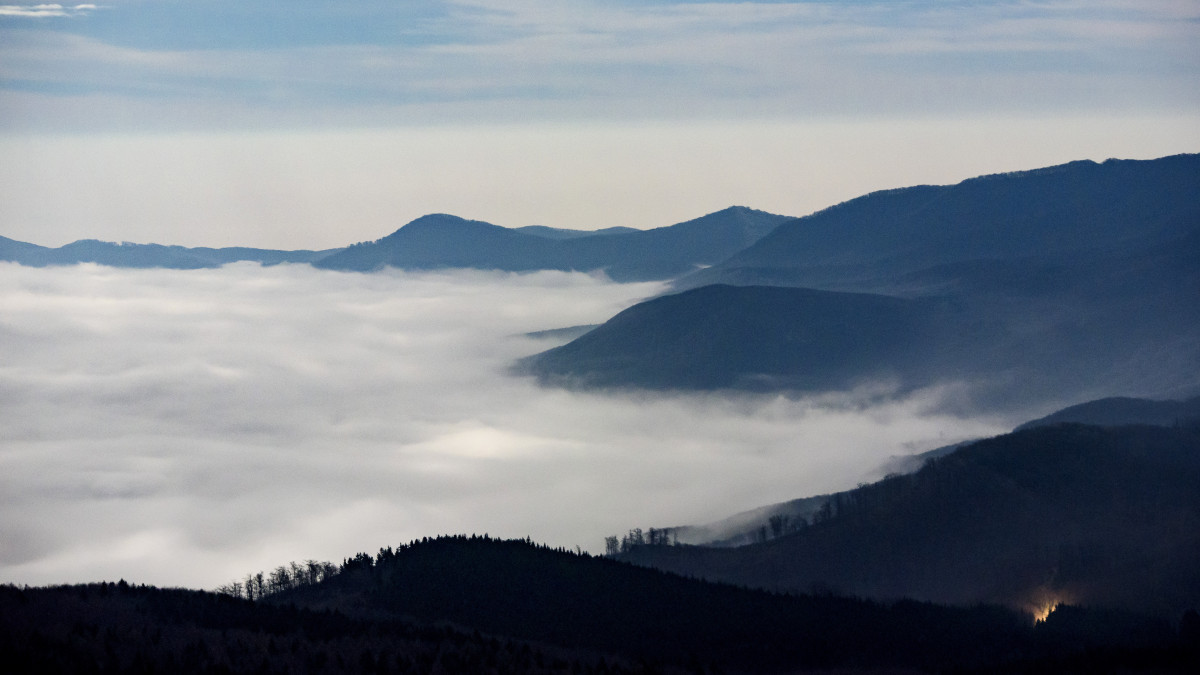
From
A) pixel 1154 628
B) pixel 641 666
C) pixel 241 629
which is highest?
pixel 241 629

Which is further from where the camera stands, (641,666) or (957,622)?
(957,622)

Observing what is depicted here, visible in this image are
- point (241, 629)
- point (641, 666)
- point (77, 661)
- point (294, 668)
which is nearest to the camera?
point (77, 661)

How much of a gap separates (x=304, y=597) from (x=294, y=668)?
5173cm

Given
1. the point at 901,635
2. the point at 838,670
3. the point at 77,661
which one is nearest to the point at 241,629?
the point at 77,661

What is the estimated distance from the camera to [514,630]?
167250 millimetres

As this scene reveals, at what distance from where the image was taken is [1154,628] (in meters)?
196

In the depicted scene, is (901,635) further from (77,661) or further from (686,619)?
(77,661)

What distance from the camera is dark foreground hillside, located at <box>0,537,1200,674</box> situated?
4929 inches

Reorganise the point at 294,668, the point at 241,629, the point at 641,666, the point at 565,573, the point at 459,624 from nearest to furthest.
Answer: the point at 294,668 < the point at 241,629 < the point at 641,666 < the point at 459,624 < the point at 565,573

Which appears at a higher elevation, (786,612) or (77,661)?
(77,661)

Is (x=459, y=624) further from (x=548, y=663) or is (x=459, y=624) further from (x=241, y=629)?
(x=241, y=629)

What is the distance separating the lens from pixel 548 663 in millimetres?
143500

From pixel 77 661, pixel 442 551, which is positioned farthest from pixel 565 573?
pixel 77 661

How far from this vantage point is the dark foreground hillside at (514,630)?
4929 inches
